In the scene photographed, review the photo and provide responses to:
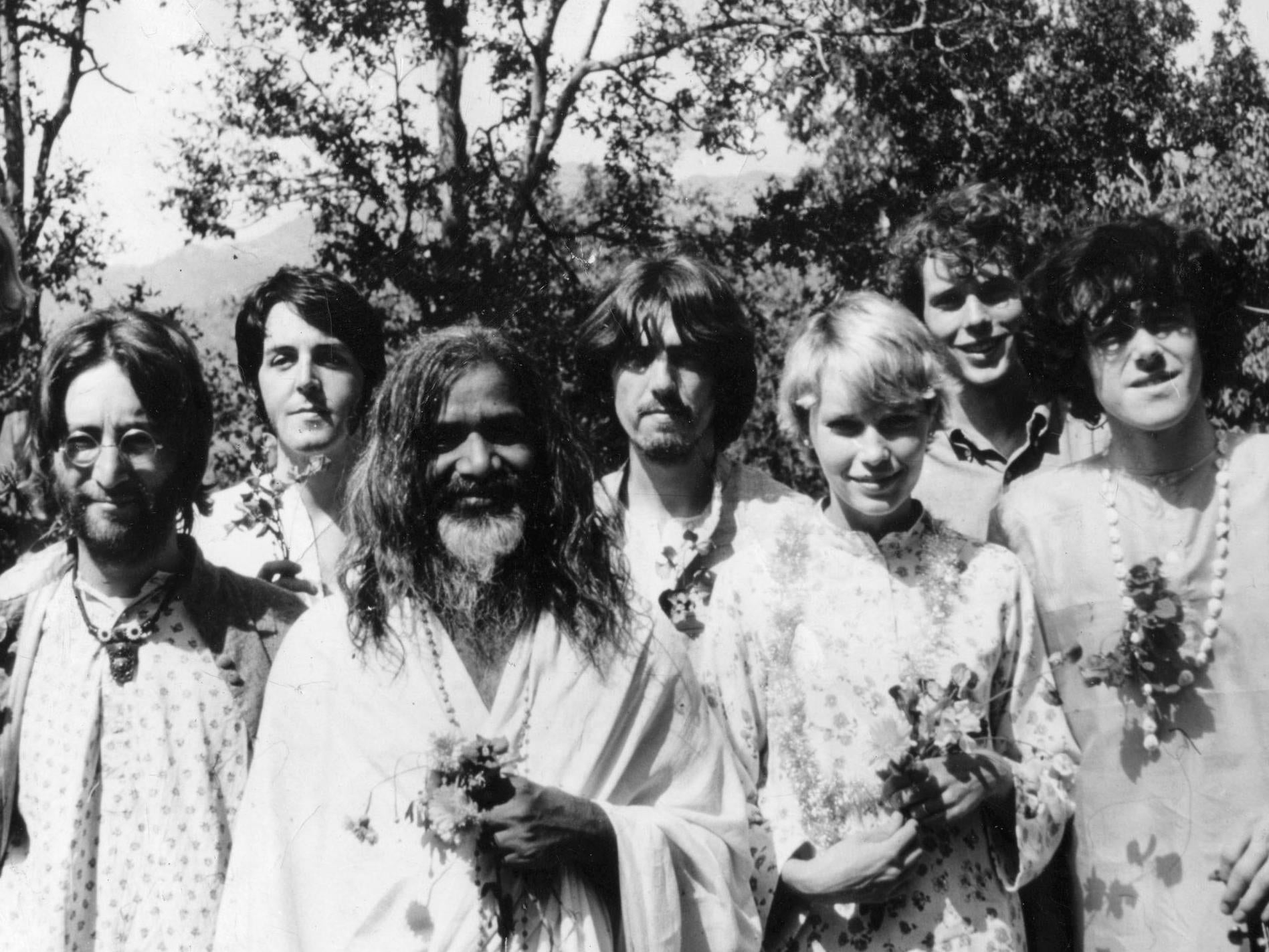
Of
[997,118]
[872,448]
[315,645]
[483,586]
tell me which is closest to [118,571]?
[315,645]

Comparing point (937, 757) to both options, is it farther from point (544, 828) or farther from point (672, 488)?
point (672, 488)

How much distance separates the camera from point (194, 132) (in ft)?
30.3

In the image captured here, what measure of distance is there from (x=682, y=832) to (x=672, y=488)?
1.84m

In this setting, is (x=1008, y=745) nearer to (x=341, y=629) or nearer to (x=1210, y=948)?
(x=1210, y=948)

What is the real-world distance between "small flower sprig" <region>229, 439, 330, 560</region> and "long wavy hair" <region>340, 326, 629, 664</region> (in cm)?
103

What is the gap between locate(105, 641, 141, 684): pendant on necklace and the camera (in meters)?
3.73

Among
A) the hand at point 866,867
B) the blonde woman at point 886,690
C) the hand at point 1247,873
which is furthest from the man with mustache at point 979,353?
the hand at point 866,867

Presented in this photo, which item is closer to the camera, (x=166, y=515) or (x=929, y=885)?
(x=929, y=885)

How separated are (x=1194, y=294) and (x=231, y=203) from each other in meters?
6.94

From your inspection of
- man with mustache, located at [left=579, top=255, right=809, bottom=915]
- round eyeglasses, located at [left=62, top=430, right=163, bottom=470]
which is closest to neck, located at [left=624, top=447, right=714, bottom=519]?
man with mustache, located at [left=579, top=255, right=809, bottom=915]

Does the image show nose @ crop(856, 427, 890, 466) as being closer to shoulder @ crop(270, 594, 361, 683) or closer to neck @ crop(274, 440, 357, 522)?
shoulder @ crop(270, 594, 361, 683)

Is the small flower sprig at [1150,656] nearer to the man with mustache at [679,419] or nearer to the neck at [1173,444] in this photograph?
the neck at [1173,444]

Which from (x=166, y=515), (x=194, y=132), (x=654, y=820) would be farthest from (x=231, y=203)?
(x=654, y=820)

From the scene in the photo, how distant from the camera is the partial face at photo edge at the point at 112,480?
12.4 ft
